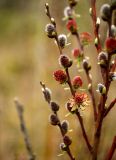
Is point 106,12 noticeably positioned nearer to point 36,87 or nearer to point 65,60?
point 65,60

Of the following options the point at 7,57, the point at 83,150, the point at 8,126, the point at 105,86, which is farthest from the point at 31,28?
the point at 105,86

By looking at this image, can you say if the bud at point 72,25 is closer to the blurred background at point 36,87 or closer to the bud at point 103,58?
the bud at point 103,58

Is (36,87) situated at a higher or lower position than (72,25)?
lower

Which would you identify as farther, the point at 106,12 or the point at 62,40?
the point at 62,40

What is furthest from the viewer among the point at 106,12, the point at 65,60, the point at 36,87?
the point at 36,87

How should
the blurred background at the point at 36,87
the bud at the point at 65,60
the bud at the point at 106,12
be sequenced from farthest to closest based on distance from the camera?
the blurred background at the point at 36,87 → the bud at the point at 65,60 → the bud at the point at 106,12

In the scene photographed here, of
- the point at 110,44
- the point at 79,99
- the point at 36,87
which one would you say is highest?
the point at 110,44

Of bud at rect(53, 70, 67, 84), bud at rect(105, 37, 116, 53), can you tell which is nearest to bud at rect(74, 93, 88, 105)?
bud at rect(53, 70, 67, 84)

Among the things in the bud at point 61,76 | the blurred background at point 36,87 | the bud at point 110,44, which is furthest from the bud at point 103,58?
the blurred background at point 36,87

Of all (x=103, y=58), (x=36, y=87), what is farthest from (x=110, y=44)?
(x=36, y=87)
